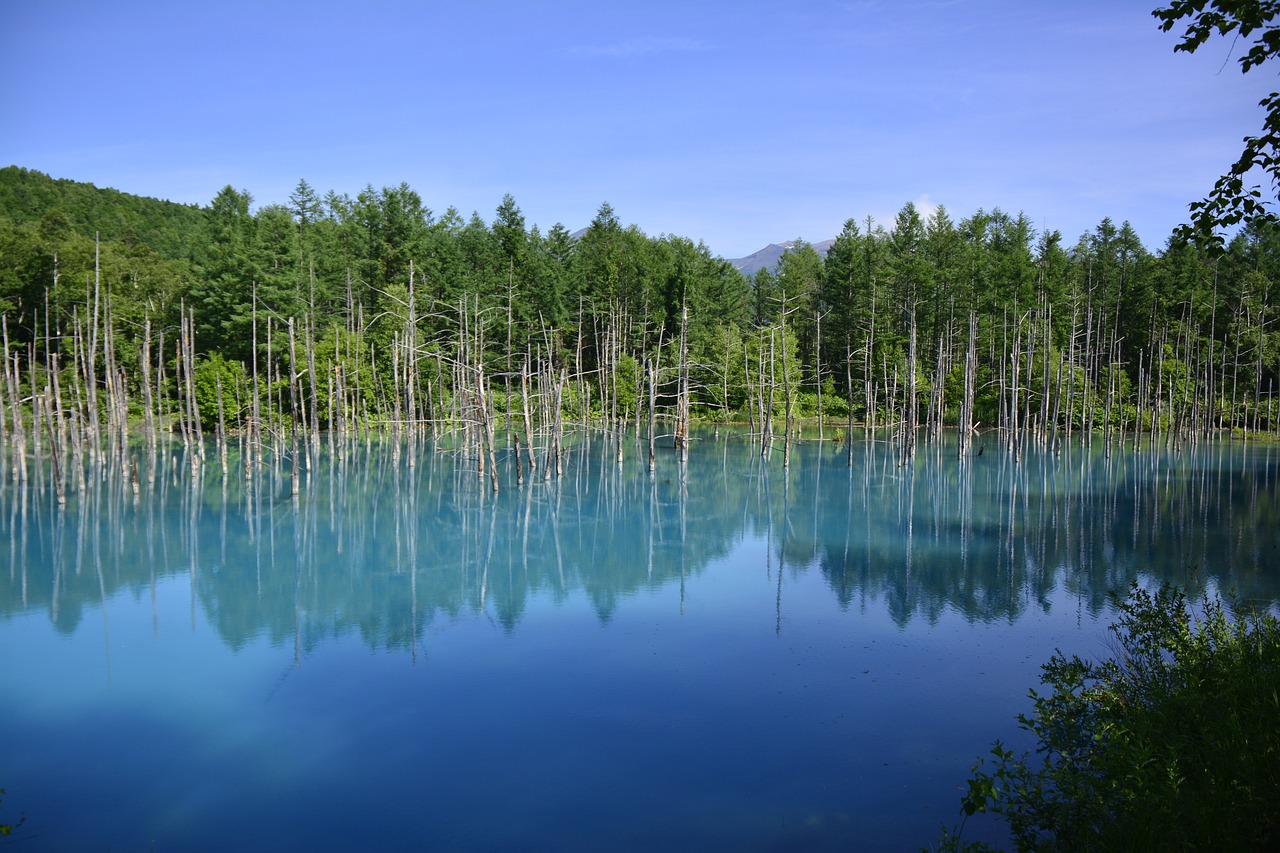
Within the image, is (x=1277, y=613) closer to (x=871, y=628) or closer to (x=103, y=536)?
(x=871, y=628)

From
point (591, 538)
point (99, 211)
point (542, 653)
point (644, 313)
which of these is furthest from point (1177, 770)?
point (99, 211)

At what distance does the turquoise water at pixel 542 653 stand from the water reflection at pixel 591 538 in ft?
0.36

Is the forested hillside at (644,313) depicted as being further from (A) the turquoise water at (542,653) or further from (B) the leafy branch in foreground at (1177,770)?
(B) the leafy branch in foreground at (1177,770)

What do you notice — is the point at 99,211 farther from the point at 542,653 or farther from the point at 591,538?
the point at 542,653

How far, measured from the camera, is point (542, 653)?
455 inches

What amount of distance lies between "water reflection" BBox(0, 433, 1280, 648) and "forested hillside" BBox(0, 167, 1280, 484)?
8.75m

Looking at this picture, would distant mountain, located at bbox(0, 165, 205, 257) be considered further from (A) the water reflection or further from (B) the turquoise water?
(B) the turquoise water

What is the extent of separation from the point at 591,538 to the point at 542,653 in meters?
7.35

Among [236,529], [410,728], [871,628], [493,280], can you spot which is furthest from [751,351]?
[410,728]

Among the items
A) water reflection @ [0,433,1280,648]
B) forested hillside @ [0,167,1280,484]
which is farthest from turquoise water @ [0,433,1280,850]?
forested hillside @ [0,167,1280,484]

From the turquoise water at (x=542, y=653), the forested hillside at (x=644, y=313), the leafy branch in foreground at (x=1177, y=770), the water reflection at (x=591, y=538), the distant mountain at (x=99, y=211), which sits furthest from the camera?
the distant mountain at (x=99, y=211)

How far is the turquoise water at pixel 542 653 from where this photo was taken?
24.3 feet

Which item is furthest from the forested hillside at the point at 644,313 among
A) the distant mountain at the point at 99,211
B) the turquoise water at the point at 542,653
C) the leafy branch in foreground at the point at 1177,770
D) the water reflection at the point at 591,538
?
the leafy branch in foreground at the point at 1177,770

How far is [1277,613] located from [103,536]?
2063cm
